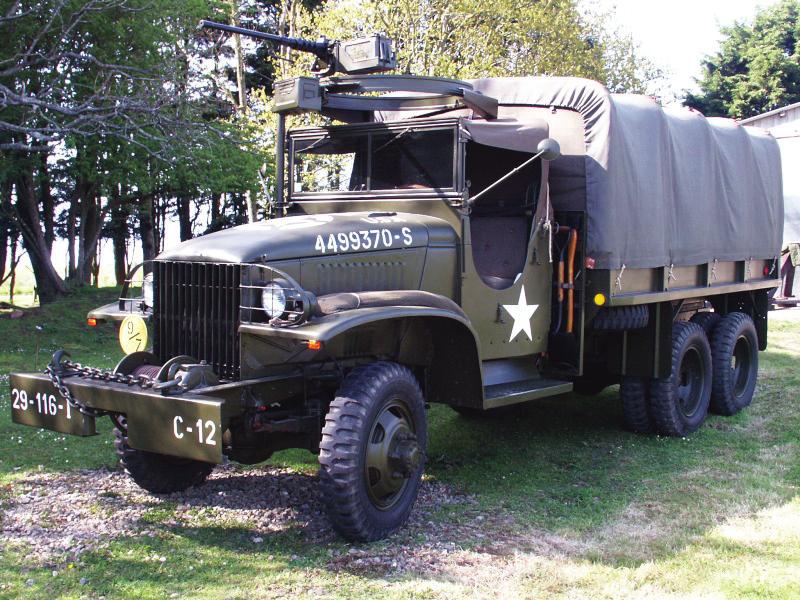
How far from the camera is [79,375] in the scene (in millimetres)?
4668

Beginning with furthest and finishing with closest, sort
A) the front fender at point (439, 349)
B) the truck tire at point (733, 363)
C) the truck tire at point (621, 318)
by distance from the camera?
the truck tire at point (733, 363) < the truck tire at point (621, 318) < the front fender at point (439, 349)

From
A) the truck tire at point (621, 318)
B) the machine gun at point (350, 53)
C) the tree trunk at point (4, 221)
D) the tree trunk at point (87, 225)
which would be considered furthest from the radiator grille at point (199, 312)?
the tree trunk at point (87, 225)

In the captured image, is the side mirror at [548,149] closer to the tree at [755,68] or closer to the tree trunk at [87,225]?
the tree trunk at [87,225]

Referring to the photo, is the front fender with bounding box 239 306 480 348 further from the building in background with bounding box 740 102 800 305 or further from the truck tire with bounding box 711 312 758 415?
the building in background with bounding box 740 102 800 305

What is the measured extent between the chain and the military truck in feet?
0.05

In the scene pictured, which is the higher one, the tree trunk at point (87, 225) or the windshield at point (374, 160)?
the windshield at point (374, 160)

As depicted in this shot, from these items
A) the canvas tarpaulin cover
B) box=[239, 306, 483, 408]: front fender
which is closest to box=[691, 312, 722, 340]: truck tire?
the canvas tarpaulin cover

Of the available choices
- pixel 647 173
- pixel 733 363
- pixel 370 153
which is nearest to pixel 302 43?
pixel 370 153

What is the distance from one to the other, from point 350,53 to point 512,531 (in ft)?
11.0

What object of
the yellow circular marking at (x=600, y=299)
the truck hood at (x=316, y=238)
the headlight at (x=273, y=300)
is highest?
the truck hood at (x=316, y=238)

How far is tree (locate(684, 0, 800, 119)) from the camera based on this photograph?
2944cm

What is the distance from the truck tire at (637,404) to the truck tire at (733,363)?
111cm

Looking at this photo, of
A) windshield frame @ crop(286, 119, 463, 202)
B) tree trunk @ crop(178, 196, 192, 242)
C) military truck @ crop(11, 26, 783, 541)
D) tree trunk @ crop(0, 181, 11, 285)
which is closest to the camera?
military truck @ crop(11, 26, 783, 541)

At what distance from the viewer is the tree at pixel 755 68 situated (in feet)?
96.6
